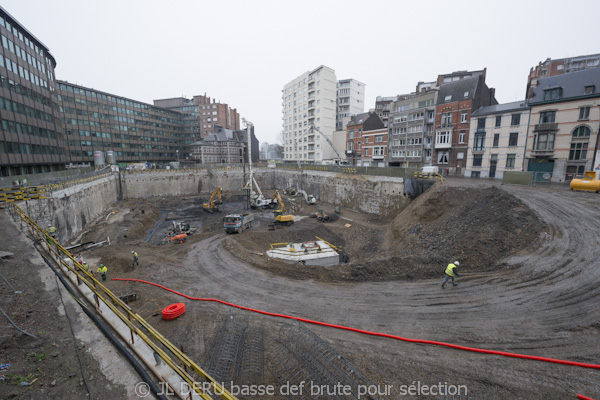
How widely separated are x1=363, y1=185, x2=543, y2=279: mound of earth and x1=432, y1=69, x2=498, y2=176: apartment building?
1983 centimetres

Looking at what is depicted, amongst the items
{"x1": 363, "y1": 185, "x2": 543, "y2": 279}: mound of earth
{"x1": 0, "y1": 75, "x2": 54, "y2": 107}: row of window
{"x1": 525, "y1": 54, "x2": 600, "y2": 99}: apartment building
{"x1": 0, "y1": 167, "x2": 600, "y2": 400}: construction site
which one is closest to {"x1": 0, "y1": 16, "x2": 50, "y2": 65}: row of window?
{"x1": 0, "y1": 75, "x2": 54, "y2": 107}: row of window

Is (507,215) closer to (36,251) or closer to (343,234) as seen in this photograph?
(343,234)

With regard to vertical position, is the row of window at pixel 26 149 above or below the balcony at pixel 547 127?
below

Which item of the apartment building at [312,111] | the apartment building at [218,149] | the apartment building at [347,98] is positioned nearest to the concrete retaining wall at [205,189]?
the apartment building at [312,111]

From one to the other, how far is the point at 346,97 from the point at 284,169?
4109 centimetres

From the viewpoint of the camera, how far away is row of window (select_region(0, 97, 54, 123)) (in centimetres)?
3350

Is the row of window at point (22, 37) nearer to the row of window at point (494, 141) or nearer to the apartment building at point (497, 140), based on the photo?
the apartment building at point (497, 140)

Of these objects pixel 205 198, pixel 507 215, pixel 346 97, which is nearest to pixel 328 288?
pixel 507 215

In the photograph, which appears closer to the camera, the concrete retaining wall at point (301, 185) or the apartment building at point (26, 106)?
the apartment building at point (26, 106)

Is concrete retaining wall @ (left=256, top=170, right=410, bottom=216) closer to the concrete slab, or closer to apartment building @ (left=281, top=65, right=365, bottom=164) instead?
the concrete slab

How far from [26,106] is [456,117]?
214 ft

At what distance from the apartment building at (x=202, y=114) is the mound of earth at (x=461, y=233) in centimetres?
8180

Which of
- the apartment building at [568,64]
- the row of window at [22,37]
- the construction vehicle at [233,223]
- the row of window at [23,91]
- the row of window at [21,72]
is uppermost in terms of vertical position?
the apartment building at [568,64]

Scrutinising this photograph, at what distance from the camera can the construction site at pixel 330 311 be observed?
6469 mm
